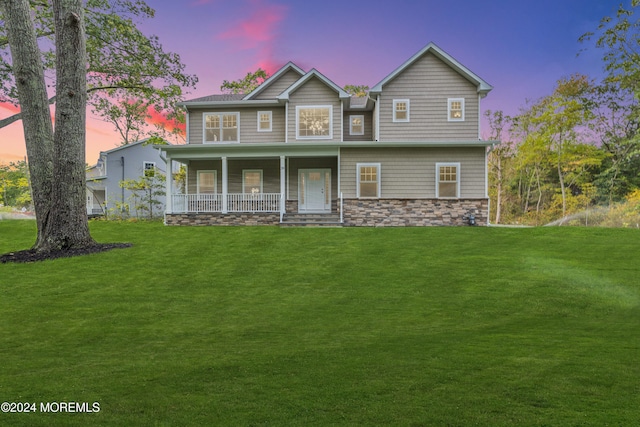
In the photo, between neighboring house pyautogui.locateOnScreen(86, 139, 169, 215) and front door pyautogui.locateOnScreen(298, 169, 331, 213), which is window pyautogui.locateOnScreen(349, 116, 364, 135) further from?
neighboring house pyautogui.locateOnScreen(86, 139, 169, 215)

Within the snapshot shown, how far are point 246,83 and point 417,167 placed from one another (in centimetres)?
1822

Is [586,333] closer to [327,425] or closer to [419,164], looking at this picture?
[327,425]

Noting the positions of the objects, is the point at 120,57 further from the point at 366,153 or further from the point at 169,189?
the point at 366,153

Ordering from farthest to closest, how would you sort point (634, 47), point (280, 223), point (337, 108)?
point (634, 47) → point (337, 108) → point (280, 223)

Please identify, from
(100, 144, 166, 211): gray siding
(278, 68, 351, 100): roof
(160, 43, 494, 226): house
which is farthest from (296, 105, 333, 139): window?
(100, 144, 166, 211): gray siding

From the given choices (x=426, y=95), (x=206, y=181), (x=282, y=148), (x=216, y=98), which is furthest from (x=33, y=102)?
(x=426, y=95)

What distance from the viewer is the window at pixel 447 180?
1838cm

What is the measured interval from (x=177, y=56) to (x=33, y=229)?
962 centimetres

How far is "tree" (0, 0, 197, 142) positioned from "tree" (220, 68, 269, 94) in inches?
454

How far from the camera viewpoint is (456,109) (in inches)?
744

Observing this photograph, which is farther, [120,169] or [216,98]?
[120,169]

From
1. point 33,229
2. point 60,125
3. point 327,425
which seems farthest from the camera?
point 33,229

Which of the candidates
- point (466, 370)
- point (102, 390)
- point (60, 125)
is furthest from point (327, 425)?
point (60, 125)

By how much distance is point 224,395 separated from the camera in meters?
3.34
